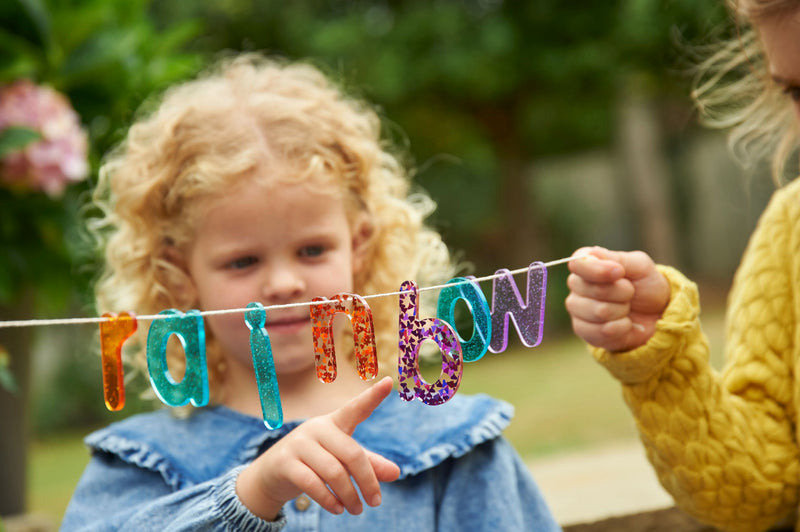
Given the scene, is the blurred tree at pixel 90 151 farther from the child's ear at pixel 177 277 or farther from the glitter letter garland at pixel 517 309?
the glitter letter garland at pixel 517 309

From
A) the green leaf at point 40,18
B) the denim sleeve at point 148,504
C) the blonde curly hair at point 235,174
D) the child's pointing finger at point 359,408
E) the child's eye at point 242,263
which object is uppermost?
the green leaf at point 40,18

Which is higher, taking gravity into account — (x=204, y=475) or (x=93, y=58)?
(x=93, y=58)

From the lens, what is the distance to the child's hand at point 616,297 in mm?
1085

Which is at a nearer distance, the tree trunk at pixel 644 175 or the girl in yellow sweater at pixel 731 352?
the girl in yellow sweater at pixel 731 352

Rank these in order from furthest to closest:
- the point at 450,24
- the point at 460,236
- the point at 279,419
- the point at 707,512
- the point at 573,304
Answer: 1. the point at 460,236
2. the point at 450,24
3. the point at 707,512
4. the point at 573,304
5. the point at 279,419

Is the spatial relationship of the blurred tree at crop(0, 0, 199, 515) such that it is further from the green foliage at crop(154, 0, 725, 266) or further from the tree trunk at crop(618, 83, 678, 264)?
the tree trunk at crop(618, 83, 678, 264)

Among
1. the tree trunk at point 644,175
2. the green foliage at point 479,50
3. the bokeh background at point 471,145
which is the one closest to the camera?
the bokeh background at point 471,145

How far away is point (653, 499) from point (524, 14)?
537 centimetres

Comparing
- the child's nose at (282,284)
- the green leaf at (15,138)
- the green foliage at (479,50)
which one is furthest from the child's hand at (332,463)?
the green foliage at (479,50)

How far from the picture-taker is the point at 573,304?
1136 millimetres

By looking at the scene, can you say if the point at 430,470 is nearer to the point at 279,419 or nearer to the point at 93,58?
the point at 279,419

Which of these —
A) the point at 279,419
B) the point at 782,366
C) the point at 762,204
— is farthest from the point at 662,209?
the point at 279,419

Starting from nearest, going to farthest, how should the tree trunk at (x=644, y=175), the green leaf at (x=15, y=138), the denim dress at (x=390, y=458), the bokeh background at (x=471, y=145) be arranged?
the denim dress at (x=390, y=458)
the green leaf at (x=15, y=138)
the bokeh background at (x=471, y=145)
the tree trunk at (x=644, y=175)

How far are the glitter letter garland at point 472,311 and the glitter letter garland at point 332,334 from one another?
0.35 feet
